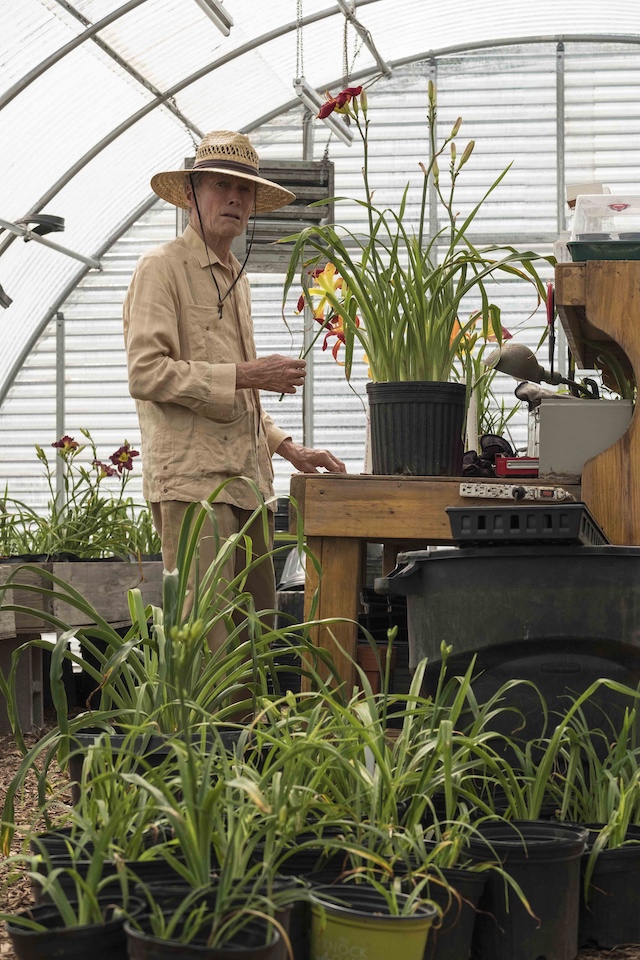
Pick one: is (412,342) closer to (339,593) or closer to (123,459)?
(339,593)

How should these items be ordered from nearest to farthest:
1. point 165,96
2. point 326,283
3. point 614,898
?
point 614,898
point 326,283
point 165,96

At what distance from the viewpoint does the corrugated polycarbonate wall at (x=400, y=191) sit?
761 cm

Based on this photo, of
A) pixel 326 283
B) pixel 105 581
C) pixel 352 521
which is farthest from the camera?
pixel 105 581

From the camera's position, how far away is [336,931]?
1229 millimetres

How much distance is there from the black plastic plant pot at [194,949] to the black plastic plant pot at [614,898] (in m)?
0.54

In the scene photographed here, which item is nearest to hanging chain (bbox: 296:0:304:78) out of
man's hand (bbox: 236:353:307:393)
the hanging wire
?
the hanging wire

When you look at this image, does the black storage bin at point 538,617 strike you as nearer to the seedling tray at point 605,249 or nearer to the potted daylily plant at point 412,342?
the potted daylily plant at point 412,342

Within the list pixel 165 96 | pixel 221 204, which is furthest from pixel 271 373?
pixel 165 96

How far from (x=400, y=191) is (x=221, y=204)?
5284 millimetres

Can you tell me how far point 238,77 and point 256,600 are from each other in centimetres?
536

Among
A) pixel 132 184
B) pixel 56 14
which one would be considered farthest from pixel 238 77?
pixel 56 14

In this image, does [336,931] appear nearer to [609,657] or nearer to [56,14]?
[609,657]

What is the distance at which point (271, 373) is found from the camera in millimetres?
2572

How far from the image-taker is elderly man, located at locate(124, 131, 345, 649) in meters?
2.58
